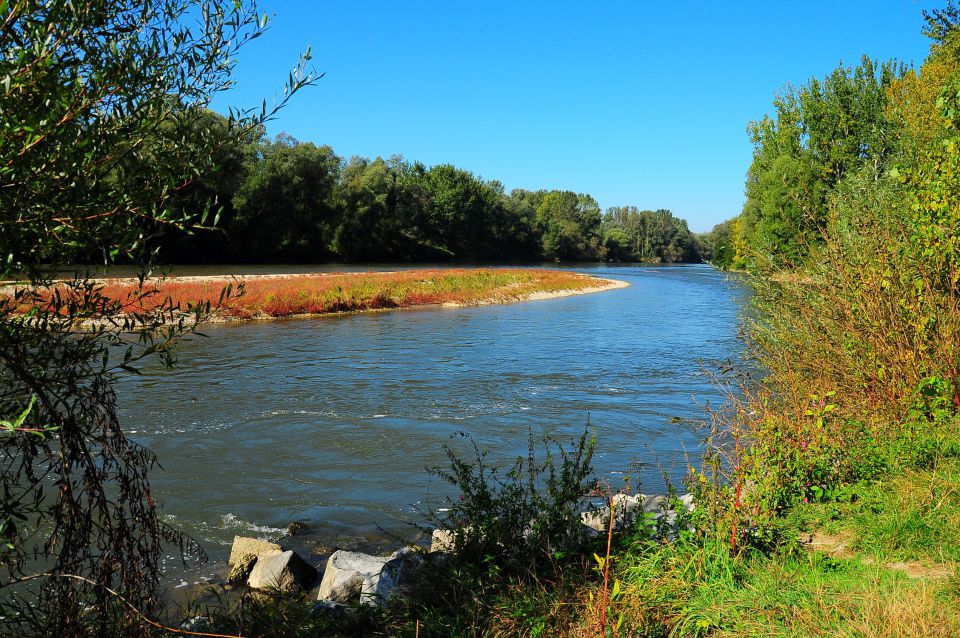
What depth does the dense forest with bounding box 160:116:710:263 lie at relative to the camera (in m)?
73.0

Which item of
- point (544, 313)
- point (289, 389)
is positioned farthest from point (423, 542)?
point (544, 313)

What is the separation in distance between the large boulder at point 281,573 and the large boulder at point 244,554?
0.12 meters

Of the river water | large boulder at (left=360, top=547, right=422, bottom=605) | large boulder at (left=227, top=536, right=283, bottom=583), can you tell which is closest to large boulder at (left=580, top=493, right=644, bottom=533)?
the river water

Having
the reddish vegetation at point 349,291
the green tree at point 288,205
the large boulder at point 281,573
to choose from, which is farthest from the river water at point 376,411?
the green tree at point 288,205

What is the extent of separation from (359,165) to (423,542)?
3545 inches

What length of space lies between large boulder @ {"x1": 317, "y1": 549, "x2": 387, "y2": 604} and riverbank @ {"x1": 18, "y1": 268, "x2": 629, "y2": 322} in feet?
58.7

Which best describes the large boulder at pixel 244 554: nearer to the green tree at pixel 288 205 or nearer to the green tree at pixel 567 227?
the green tree at pixel 288 205

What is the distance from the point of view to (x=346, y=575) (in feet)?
22.2

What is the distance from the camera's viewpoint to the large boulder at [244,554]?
725cm

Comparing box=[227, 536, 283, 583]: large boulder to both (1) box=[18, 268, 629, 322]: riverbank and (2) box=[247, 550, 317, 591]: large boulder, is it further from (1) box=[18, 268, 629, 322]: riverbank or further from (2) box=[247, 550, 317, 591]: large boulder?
(1) box=[18, 268, 629, 322]: riverbank

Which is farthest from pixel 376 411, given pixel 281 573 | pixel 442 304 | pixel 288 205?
pixel 288 205

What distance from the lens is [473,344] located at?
82.7 ft

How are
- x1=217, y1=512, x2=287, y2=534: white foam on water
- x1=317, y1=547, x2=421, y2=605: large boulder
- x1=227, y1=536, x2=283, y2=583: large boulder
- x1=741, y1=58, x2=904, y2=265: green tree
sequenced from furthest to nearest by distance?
x1=741, y1=58, x2=904, y2=265: green tree < x1=217, y1=512, x2=287, y2=534: white foam on water < x1=227, y1=536, x2=283, y2=583: large boulder < x1=317, y1=547, x2=421, y2=605: large boulder

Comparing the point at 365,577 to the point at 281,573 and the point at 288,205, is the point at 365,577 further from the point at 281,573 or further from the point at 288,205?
the point at 288,205
